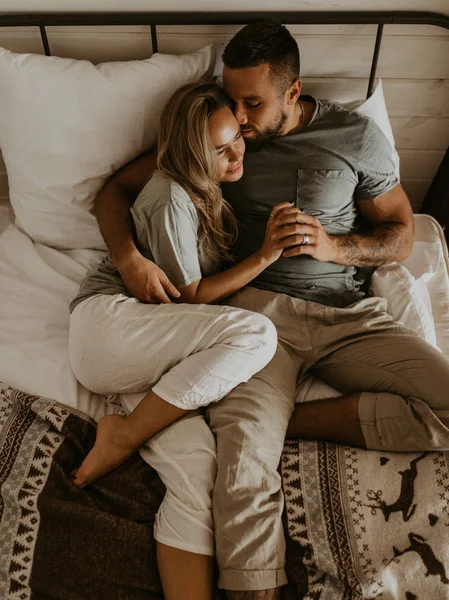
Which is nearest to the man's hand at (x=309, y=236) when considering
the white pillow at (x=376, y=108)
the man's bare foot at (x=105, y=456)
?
the white pillow at (x=376, y=108)

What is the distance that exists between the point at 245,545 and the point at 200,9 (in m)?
1.35

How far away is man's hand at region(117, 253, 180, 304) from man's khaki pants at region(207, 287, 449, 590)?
0.24 meters

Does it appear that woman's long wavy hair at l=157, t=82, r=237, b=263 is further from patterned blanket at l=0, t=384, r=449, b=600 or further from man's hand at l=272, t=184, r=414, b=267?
patterned blanket at l=0, t=384, r=449, b=600

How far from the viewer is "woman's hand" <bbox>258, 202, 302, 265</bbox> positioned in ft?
4.29

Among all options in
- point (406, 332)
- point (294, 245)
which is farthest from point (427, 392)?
point (294, 245)

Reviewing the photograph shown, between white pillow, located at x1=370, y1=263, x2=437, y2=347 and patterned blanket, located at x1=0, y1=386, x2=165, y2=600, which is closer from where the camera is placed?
patterned blanket, located at x1=0, y1=386, x2=165, y2=600

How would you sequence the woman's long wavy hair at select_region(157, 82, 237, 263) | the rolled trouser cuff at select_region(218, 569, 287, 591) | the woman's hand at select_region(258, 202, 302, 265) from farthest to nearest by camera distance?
the woman's hand at select_region(258, 202, 302, 265) < the woman's long wavy hair at select_region(157, 82, 237, 263) < the rolled trouser cuff at select_region(218, 569, 287, 591)

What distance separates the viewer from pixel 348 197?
4.77 ft

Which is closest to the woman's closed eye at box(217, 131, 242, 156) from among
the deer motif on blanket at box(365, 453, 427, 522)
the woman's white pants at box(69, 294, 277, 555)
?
the woman's white pants at box(69, 294, 277, 555)

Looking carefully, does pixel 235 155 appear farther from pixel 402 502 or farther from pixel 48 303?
Answer: pixel 402 502

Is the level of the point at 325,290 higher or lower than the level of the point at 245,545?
higher

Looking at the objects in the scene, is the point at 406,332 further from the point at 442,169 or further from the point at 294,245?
the point at 442,169

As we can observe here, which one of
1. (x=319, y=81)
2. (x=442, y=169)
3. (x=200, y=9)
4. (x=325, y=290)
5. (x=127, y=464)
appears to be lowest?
(x=127, y=464)

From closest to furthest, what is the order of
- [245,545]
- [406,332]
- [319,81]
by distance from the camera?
[245,545]
[406,332]
[319,81]
